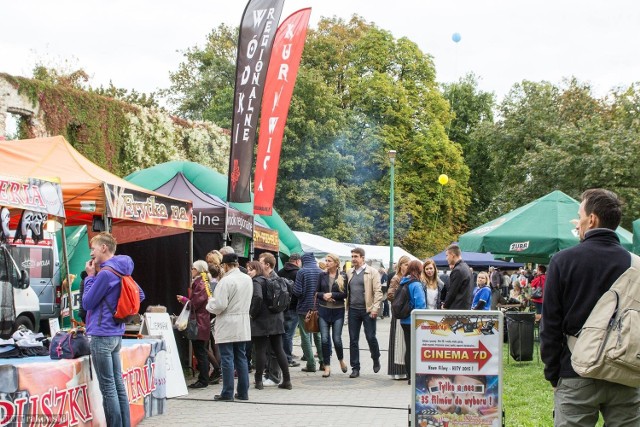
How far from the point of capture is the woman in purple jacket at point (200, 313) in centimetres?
1259

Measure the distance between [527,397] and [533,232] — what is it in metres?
5.15

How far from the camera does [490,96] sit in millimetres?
59688

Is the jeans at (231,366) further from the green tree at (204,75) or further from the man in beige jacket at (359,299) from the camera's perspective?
the green tree at (204,75)

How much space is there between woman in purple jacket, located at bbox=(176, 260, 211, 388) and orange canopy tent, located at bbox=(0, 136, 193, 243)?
0.70m

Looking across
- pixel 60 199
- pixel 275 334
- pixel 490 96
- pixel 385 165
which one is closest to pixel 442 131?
pixel 385 165

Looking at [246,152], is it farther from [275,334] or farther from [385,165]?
[385,165]

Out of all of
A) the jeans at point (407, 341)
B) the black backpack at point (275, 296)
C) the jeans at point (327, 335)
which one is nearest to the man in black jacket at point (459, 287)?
the jeans at point (407, 341)

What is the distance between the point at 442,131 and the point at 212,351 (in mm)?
37009

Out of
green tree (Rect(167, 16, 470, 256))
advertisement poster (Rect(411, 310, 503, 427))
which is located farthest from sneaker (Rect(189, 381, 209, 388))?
green tree (Rect(167, 16, 470, 256))

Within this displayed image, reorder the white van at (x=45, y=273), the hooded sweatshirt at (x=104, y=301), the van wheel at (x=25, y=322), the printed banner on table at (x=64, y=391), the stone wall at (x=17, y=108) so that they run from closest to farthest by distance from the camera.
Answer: the printed banner on table at (x=64, y=391)
the hooded sweatshirt at (x=104, y=301)
the van wheel at (x=25, y=322)
the white van at (x=45, y=273)
the stone wall at (x=17, y=108)

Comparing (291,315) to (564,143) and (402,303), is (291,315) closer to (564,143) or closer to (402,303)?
(402,303)

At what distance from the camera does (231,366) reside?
37.2 ft

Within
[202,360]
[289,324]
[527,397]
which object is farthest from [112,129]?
[527,397]

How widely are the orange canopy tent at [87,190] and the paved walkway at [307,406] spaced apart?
2.43m
